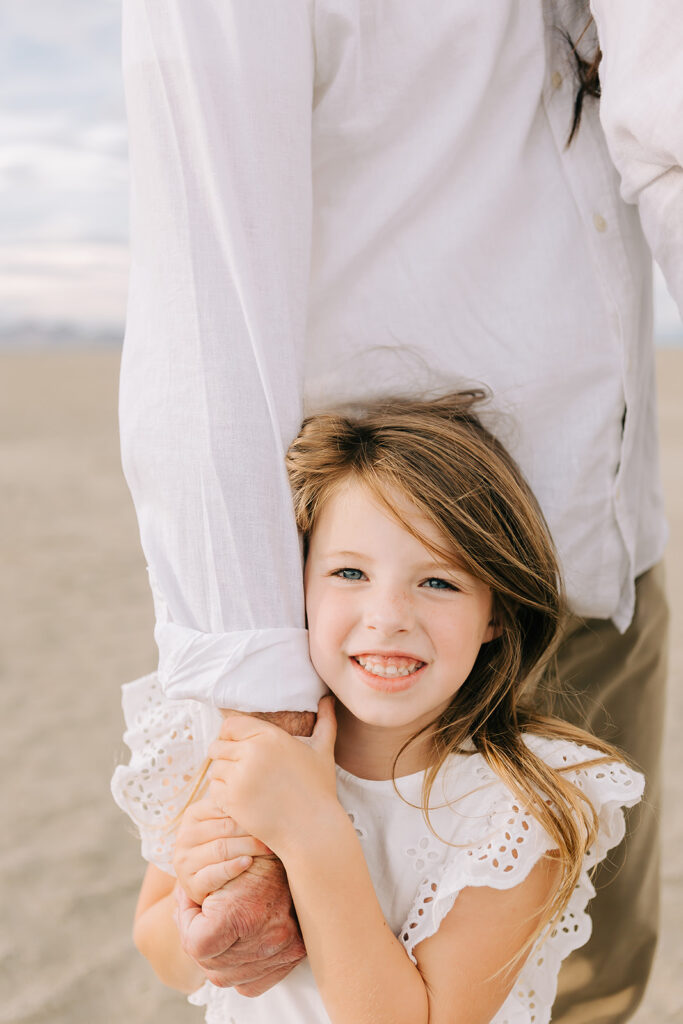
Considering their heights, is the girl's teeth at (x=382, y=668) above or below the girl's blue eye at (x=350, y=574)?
below

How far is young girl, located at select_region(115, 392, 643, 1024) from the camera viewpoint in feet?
3.78

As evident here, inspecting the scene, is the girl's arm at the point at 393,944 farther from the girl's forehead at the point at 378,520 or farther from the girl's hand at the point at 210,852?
the girl's forehead at the point at 378,520

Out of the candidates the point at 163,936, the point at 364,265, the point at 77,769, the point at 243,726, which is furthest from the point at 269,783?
the point at 77,769

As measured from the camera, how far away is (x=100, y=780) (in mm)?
3555

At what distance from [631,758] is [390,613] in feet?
2.27

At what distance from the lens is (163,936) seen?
4.90 ft

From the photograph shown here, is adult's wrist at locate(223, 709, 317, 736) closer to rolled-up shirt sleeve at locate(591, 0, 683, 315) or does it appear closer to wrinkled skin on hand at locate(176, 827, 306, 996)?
wrinkled skin on hand at locate(176, 827, 306, 996)

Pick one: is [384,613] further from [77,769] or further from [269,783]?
[77,769]

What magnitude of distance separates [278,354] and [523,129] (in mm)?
516

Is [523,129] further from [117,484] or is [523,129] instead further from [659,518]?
[117,484]

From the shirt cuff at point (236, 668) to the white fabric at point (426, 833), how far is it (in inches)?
5.3

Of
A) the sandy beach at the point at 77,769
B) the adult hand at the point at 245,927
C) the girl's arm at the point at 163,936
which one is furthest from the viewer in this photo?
the sandy beach at the point at 77,769

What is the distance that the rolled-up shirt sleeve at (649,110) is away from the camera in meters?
1.11

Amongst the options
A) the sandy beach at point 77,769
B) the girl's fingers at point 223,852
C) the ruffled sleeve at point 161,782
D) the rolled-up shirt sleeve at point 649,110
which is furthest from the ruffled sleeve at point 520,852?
the sandy beach at point 77,769
